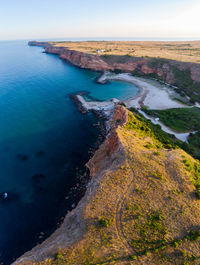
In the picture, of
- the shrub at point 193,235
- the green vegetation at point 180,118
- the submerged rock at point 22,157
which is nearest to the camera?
the shrub at point 193,235

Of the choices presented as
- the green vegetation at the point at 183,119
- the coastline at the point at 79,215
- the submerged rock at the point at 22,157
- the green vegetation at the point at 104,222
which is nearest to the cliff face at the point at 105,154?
the coastline at the point at 79,215

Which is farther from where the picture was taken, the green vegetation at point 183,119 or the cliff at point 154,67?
the cliff at point 154,67

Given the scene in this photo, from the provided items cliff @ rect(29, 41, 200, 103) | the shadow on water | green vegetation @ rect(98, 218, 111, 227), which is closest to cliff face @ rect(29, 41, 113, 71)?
cliff @ rect(29, 41, 200, 103)

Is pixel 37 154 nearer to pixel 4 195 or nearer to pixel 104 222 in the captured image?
pixel 4 195

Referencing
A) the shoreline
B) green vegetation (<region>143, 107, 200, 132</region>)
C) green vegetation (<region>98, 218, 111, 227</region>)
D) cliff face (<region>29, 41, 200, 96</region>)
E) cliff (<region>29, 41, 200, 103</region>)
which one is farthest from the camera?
cliff face (<region>29, 41, 200, 96</region>)

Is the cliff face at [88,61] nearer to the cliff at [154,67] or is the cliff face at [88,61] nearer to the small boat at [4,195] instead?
the cliff at [154,67]

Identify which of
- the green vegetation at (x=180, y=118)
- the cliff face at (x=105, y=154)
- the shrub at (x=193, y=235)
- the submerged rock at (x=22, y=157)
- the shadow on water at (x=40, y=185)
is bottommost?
the shadow on water at (x=40, y=185)

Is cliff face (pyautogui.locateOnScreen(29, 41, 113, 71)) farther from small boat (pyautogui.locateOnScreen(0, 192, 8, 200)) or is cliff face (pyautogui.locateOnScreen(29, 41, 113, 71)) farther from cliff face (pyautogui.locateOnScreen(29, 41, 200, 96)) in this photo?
small boat (pyautogui.locateOnScreen(0, 192, 8, 200))

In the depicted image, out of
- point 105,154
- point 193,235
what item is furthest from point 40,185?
point 193,235

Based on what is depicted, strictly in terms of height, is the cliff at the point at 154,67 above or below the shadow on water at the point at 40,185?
above
